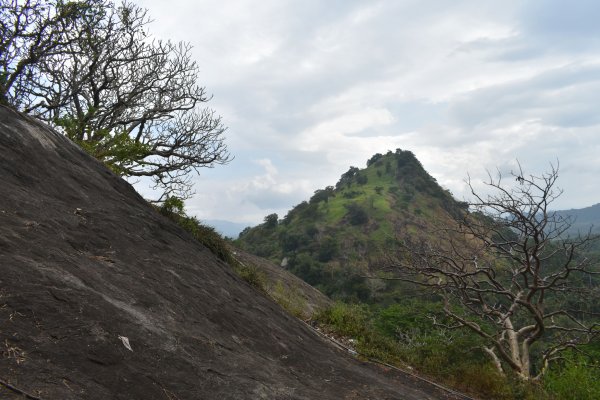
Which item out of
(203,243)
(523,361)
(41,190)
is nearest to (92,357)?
(41,190)

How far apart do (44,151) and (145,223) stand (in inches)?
89.1

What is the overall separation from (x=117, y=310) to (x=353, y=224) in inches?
3705

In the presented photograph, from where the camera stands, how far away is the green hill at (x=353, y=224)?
66.9 m

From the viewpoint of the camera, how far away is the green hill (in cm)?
6694

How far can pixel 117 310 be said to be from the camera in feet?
16.4

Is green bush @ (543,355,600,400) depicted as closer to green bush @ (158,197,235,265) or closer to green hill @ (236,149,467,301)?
green bush @ (158,197,235,265)

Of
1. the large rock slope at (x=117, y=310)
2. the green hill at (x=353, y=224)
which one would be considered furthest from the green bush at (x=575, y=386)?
the green hill at (x=353, y=224)

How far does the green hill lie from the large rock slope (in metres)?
46.9

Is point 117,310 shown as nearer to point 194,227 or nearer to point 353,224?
point 194,227

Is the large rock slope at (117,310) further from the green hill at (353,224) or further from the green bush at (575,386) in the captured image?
the green hill at (353,224)

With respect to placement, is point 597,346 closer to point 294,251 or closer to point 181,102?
point 181,102

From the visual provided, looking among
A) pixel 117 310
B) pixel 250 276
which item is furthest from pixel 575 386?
pixel 117 310

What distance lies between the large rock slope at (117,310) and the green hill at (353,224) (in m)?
46.9

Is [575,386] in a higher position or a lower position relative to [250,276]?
lower
